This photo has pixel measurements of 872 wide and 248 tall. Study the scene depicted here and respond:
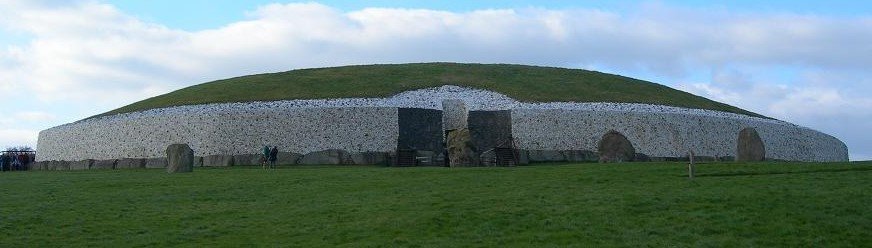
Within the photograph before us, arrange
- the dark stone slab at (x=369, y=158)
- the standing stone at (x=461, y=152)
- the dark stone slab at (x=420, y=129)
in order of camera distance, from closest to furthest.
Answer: the standing stone at (x=461, y=152) < the dark stone slab at (x=369, y=158) < the dark stone slab at (x=420, y=129)

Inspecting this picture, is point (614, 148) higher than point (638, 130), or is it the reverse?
point (638, 130)

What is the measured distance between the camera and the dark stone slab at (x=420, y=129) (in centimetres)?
4434

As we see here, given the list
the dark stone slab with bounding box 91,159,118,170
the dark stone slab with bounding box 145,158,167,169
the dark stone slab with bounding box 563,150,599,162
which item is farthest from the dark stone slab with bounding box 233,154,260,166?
the dark stone slab with bounding box 563,150,599,162

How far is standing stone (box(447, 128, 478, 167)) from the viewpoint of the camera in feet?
125

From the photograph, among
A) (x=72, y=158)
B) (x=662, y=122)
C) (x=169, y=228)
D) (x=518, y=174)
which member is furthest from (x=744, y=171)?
(x=72, y=158)

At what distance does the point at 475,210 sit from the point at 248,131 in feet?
83.0

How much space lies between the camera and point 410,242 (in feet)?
59.5

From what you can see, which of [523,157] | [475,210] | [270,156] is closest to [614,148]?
[523,157]

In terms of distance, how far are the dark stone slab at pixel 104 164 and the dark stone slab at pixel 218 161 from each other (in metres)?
4.96

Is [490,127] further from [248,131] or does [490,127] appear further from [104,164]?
[104,164]

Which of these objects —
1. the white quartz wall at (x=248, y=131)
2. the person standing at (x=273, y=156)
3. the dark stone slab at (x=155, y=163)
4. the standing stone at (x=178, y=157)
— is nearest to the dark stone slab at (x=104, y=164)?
the white quartz wall at (x=248, y=131)

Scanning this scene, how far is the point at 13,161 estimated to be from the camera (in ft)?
163

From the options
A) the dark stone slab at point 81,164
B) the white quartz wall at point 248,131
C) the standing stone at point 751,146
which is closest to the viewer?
the standing stone at point 751,146

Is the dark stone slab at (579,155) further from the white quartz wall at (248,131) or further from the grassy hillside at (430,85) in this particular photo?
the white quartz wall at (248,131)
